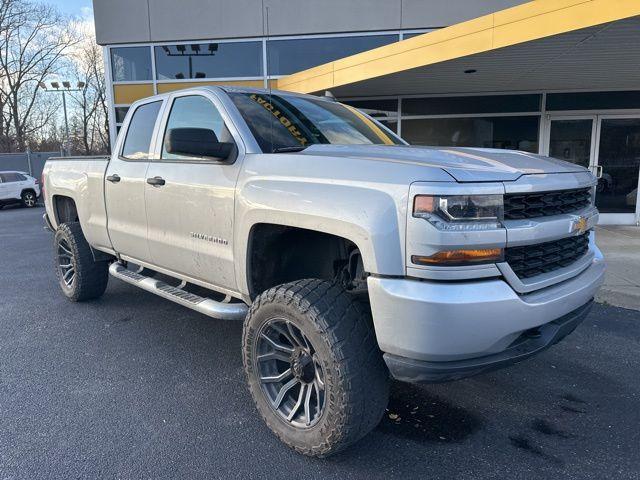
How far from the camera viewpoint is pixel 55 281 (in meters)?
6.82

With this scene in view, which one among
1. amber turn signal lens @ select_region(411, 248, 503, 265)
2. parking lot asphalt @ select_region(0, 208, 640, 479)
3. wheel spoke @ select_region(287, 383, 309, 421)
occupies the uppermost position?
amber turn signal lens @ select_region(411, 248, 503, 265)

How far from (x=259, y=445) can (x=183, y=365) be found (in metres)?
1.33

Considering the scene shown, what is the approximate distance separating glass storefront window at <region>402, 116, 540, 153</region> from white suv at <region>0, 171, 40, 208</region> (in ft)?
57.4

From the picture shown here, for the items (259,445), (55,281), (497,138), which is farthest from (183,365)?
(497,138)

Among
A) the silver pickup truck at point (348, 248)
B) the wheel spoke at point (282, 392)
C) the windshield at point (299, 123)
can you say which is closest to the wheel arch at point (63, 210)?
the silver pickup truck at point (348, 248)

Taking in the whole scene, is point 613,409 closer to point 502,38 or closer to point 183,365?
point 183,365

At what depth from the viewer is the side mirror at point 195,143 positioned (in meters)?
2.98

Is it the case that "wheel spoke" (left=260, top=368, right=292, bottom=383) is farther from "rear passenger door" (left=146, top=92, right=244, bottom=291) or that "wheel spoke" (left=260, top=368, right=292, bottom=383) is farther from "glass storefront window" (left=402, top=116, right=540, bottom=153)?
"glass storefront window" (left=402, top=116, right=540, bottom=153)

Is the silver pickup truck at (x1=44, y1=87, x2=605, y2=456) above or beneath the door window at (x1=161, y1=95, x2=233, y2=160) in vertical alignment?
beneath

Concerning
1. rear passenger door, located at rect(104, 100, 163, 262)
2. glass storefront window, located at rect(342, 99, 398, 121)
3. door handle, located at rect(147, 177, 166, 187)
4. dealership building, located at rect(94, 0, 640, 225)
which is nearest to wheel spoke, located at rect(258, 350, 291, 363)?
door handle, located at rect(147, 177, 166, 187)

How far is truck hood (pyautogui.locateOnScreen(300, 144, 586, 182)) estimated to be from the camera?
7.54 feet

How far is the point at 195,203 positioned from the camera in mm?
3424

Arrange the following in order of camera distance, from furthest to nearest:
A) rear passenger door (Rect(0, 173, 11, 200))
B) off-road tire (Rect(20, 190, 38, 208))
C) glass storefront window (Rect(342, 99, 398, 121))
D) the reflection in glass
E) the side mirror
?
off-road tire (Rect(20, 190, 38, 208)) → rear passenger door (Rect(0, 173, 11, 200)) → glass storefront window (Rect(342, 99, 398, 121)) → the reflection in glass → the side mirror

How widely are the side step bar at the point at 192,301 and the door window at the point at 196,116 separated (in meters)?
1.03
